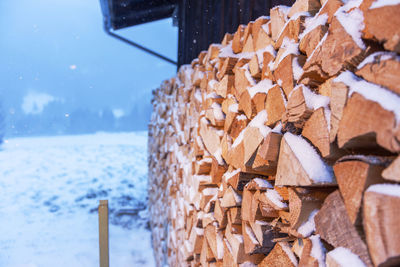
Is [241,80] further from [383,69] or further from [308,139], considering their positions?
[383,69]

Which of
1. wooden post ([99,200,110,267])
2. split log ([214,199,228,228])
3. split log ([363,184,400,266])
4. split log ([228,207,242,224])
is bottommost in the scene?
wooden post ([99,200,110,267])

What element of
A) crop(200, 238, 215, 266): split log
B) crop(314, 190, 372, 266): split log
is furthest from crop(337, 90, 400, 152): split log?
crop(200, 238, 215, 266): split log

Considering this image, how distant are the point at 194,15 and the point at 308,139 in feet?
7.42

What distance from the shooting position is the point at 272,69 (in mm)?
831

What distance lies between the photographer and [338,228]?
512 millimetres

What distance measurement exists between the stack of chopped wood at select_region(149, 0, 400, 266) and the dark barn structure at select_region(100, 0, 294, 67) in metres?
0.25

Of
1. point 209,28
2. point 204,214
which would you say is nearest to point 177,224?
point 204,214

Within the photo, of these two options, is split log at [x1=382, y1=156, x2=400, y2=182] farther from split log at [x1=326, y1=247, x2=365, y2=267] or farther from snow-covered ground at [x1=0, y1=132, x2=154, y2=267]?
snow-covered ground at [x1=0, y1=132, x2=154, y2=267]

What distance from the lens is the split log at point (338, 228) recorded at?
464mm

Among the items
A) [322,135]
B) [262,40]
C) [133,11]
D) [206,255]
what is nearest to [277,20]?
[262,40]

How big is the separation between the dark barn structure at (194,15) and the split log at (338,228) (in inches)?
32.8

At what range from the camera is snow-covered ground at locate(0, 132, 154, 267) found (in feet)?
10.0

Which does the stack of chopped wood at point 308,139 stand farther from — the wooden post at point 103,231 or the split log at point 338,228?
the wooden post at point 103,231

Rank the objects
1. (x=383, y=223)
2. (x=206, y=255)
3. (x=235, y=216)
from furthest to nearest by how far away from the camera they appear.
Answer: (x=206, y=255) → (x=235, y=216) → (x=383, y=223)
